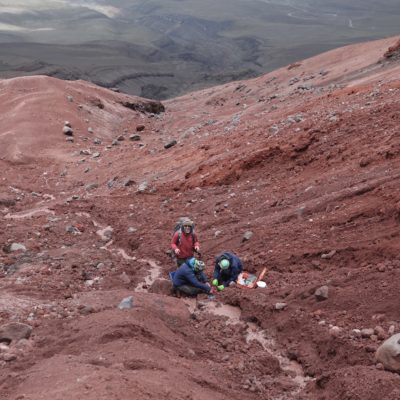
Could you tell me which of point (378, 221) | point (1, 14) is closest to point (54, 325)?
point (378, 221)

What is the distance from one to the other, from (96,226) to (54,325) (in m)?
6.47

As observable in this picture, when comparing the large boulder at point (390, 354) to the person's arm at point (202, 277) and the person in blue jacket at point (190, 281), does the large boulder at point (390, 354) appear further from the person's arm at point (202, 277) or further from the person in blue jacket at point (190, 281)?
the person's arm at point (202, 277)

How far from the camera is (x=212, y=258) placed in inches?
404

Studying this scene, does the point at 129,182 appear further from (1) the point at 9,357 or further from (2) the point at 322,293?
(1) the point at 9,357

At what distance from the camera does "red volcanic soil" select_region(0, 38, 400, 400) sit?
588cm

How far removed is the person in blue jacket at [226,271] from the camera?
9039mm

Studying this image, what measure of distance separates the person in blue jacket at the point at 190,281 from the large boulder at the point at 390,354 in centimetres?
327

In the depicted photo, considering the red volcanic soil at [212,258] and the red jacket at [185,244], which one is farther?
the red jacket at [185,244]

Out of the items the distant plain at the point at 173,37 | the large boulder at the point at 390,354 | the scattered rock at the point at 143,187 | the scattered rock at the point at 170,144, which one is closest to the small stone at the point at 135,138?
the scattered rock at the point at 170,144

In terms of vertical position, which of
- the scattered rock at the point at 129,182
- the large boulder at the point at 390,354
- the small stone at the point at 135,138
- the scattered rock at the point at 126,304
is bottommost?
the small stone at the point at 135,138

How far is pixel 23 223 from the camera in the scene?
12844mm

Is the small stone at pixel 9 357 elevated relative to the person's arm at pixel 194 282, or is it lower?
elevated

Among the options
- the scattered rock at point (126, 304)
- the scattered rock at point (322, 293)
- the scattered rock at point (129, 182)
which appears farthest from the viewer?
the scattered rock at point (129, 182)

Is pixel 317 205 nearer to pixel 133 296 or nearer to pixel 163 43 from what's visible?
pixel 133 296
